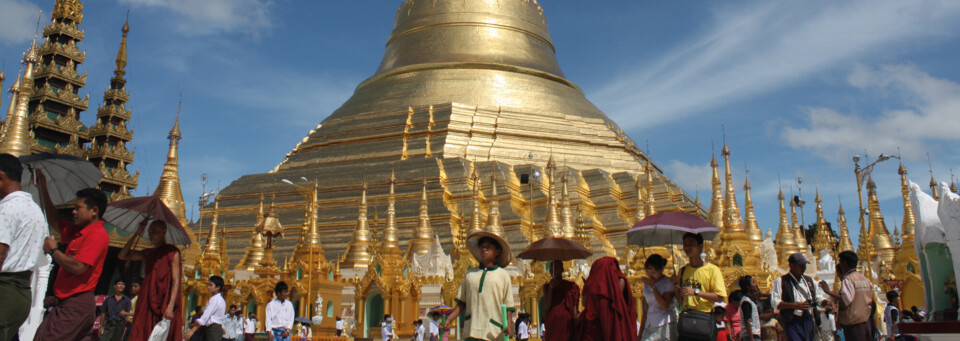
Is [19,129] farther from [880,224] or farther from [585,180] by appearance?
[880,224]

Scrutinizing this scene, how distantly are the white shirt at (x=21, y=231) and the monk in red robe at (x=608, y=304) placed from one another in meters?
3.90

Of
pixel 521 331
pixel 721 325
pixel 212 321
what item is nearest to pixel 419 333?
pixel 521 331

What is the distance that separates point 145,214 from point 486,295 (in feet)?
11.8

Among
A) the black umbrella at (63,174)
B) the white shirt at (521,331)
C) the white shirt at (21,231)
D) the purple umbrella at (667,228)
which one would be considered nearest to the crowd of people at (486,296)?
the white shirt at (21,231)

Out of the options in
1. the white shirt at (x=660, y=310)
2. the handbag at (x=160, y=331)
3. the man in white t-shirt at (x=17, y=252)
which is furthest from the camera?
the white shirt at (x=660, y=310)

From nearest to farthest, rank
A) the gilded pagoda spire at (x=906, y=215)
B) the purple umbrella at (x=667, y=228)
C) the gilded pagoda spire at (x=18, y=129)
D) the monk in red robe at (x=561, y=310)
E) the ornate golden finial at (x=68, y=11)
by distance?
the monk in red robe at (x=561, y=310)
the purple umbrella at (x=667, y=228)
the gilded pagoda spire at (x=18, y=129)
the gilded pagoda spire at (x=906, y=215)
the ornate golden finial at (x=68, y=11)

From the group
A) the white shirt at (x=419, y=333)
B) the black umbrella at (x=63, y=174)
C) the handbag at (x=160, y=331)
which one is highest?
the black umbrella at (x=63, y=174)

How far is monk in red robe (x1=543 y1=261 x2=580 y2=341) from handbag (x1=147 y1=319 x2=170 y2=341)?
3.21 meters

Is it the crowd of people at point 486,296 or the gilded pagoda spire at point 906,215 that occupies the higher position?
the gilded pagoda spire at point 906,215

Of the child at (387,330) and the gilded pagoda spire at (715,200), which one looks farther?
the gilded pagoda spire at (715,200)

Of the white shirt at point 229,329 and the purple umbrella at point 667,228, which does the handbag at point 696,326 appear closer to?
the purple umbrella at point 667,228

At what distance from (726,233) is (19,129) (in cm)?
1984

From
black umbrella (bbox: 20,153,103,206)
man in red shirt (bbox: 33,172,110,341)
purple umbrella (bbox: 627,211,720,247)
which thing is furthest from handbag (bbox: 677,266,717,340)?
black umbrella (bbox: 20,153,103,206)

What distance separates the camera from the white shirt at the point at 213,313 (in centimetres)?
787
